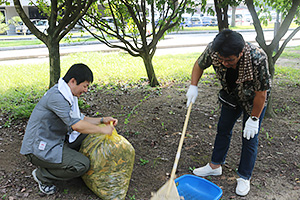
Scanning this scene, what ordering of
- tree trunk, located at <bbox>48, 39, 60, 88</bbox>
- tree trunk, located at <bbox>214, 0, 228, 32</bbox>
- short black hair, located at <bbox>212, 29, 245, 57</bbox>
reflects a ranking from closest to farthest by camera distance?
short black hair, located at <bbox>212, 29, 245, 57</bbox> < tree trunk, located at <bbox>48, 39, 60, 88</bbox> < tree trunk, located at <bbox>214, 0, 228, 32</bbox>

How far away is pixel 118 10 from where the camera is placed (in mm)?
5070

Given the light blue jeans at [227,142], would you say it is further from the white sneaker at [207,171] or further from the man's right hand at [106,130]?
the man's right hand at [106,130]

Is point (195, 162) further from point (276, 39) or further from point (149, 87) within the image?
point (149, 87)

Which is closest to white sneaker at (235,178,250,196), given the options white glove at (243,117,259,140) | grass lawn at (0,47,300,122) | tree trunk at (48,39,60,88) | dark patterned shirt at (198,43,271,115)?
white glove at (243,117,259,140)

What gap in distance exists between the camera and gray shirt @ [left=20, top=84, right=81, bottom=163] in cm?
214

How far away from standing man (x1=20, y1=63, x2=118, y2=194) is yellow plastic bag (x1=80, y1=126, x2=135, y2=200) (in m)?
0.08

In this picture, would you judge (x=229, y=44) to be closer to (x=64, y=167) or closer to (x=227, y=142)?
(x=227, y=142)

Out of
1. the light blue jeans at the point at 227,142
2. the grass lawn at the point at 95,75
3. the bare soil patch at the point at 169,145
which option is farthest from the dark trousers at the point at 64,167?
the grass lawn at the point at 95,75

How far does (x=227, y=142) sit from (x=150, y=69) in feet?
9.33

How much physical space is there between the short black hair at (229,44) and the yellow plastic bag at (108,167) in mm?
1079

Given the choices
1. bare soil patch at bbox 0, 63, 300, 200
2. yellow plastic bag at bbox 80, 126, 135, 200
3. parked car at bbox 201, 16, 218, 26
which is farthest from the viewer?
parked car at bbox 201, 16, 218, 26

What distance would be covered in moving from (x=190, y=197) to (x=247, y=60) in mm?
1230

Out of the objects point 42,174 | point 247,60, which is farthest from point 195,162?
point 42,174

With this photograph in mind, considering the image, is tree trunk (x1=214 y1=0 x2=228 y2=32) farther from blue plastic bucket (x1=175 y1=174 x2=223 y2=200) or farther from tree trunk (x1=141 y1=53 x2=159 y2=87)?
blue plastic bucket (x1=175 y1=174 x2=223 y2=200)
